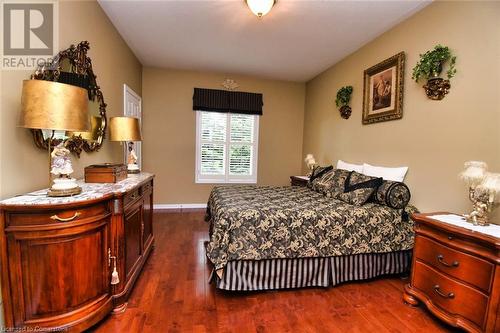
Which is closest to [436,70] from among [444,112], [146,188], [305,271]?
[444,112]

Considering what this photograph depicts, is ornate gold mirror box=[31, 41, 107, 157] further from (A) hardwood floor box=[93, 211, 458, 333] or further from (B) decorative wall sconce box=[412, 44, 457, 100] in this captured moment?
(B) decorative wall sconce box=[412, 44, 457, 100]

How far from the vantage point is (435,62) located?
2205 millimetres

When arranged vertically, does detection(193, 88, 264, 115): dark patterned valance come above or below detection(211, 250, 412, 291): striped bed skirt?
above

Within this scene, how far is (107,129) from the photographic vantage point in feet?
9.12

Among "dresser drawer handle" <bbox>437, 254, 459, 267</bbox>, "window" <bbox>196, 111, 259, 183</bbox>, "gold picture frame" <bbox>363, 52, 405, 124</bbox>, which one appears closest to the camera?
"dresser drawer handle" <bbox>437, 254, 459, 267</bbox>

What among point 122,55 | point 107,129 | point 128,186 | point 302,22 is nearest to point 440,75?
point 302,22

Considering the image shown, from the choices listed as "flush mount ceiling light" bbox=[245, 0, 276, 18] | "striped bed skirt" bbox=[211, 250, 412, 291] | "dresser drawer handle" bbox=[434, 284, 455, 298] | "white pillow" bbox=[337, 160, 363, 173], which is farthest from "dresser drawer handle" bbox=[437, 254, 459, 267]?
"flush mount ceiling light" bbox=[245, 0, 276, 18]

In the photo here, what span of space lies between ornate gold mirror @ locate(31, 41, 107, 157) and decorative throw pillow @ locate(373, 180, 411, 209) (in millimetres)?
2843

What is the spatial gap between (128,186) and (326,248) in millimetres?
1763

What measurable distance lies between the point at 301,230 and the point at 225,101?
3.31m

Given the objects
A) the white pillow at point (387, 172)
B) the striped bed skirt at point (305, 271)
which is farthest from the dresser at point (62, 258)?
the white pillow at point (387, 172)

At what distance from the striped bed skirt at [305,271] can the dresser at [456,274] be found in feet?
1.23

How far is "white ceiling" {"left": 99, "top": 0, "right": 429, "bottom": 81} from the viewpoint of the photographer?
2.48 m

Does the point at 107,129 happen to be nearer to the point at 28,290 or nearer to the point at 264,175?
the point at 28,290
